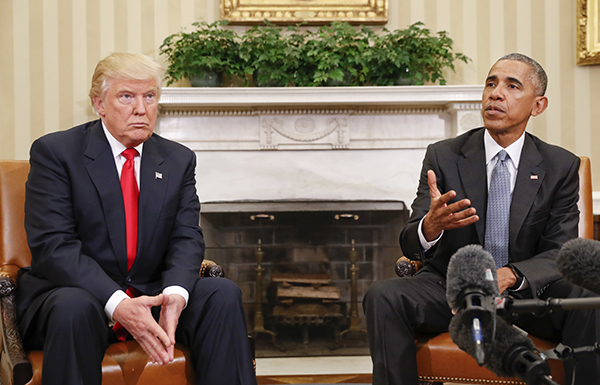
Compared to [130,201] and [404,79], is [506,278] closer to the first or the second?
[130,201]

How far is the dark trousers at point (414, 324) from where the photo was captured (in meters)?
1.62

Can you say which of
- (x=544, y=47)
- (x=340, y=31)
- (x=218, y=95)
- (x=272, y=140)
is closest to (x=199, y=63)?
(x=218, y=95)

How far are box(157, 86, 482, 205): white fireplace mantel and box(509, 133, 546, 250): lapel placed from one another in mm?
1295

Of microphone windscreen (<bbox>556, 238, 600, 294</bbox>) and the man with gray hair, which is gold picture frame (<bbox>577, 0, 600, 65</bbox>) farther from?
microphone windscreen (<bbox>556, 238, 600, 294</bbox>)

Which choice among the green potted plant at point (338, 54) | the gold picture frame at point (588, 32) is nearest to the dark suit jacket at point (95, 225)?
the green potted plant at point (338, 54)

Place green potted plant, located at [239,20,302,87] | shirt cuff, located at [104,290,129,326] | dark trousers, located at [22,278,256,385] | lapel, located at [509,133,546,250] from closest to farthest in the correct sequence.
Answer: dark trousers, located at [22,278,256,385] → shirt cuff, located at [104,290,129,326] → lapel, located at [509,133,546,250] → green potted plant, located at [239,20,302,87]

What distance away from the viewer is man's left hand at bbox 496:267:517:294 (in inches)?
68.9

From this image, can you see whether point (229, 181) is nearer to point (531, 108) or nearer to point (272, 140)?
point (272, 140)

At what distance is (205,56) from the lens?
10.6ft

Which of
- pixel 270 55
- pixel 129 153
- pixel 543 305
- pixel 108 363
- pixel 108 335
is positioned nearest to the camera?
pixel 543 305

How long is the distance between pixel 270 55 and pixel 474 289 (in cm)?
253

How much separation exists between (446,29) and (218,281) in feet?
8.41

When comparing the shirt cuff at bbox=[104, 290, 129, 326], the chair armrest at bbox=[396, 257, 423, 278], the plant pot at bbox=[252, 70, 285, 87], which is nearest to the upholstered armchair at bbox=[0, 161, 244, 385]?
the shirt cuff at bbox=[104, 290, 129, 326]

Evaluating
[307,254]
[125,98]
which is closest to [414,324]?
[125,98]
